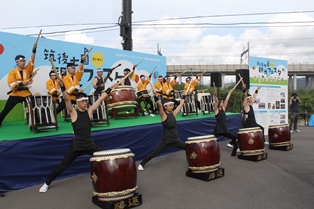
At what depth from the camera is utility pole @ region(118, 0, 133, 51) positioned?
1121cm

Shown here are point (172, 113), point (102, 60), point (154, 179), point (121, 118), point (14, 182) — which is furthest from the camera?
point (102, 60)

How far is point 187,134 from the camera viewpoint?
7.22 metres

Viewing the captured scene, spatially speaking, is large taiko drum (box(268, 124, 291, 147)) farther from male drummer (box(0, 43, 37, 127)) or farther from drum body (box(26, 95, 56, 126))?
male drummer (box(0, 43, 37, 127))

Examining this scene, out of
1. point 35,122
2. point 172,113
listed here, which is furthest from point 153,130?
point 35,122

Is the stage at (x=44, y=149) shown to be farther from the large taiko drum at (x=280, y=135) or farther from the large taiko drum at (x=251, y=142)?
the large taiko drum at (x=280, y=135)

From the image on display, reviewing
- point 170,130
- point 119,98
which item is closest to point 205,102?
point 119,98

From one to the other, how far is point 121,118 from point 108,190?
4235 millimetres

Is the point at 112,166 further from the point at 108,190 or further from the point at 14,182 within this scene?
the point at 14,182

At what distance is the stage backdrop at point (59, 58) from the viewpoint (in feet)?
22.6

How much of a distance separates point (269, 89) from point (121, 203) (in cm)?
754

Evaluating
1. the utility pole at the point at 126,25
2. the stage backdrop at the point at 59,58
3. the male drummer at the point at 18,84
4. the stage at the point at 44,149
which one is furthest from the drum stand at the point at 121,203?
the utility pole at the point at 126,25

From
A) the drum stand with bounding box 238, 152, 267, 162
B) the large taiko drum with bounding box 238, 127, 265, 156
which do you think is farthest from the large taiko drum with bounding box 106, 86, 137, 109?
the drum stand with bounding box 238, 152, 267, 162

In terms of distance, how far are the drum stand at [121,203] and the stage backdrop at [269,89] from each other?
6268 millimetres

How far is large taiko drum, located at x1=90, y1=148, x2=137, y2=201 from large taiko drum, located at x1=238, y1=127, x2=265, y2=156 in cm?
326
